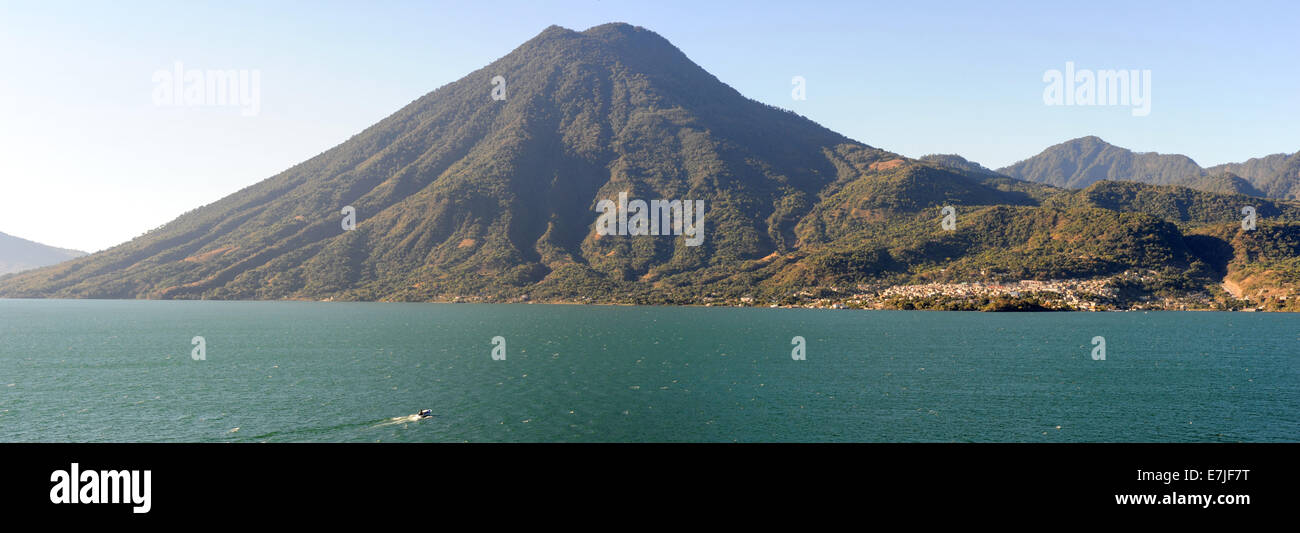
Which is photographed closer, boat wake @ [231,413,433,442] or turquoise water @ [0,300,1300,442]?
boat wake @ [231,413,433,442]

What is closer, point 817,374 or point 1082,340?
point 817,374

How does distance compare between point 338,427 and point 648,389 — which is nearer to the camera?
point 338,427

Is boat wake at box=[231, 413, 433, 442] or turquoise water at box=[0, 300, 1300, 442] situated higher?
boat wake at box=[231, 413, 433, 442]

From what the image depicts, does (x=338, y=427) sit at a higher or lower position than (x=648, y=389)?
higher

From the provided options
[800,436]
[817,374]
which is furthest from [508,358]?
[800,436]

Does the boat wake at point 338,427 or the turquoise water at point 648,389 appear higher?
the boat wake at point 338,427

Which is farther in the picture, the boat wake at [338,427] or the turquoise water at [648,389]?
the turquoise water at [648,389]
